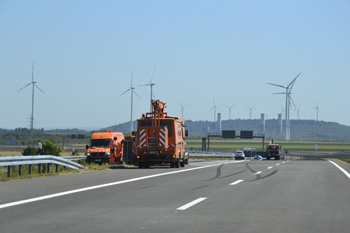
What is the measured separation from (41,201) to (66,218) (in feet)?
9.28

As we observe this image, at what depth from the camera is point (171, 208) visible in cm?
1144

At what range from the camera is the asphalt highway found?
9.07 meters

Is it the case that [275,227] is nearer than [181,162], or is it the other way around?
[275,227]

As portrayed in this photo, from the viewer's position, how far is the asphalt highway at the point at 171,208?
9.07m

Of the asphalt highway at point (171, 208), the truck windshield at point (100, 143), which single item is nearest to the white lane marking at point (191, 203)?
the asphalt highway at point (171, 208)

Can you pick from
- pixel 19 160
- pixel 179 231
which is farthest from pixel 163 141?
pixel 179 231

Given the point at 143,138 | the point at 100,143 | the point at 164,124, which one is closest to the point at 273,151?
the point at 100,143

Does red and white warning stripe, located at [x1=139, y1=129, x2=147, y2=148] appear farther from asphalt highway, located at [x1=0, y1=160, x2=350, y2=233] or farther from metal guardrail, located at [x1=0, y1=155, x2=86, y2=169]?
asphalt highway, located at [x1=0, y1=160, x2=350, y2=233]

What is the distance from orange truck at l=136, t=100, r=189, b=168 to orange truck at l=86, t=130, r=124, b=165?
23.6 feet

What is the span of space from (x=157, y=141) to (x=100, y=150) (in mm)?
8890

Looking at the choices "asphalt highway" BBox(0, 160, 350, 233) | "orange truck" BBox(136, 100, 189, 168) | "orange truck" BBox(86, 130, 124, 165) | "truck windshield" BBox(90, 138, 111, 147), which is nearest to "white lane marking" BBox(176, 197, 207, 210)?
"asphalt highway" BBox(0, 160, 350, 233)

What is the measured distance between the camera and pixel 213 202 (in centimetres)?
1263

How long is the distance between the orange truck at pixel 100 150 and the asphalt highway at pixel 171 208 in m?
21.0

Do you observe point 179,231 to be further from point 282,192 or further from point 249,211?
point 282,192
